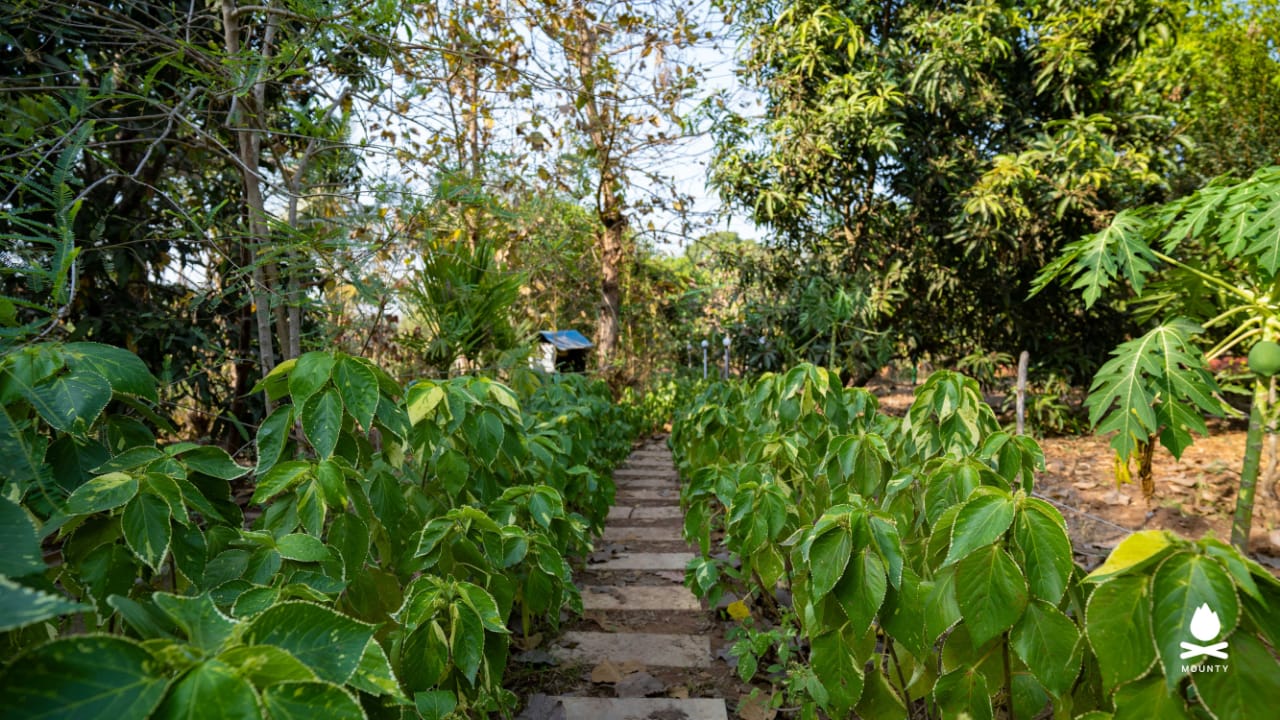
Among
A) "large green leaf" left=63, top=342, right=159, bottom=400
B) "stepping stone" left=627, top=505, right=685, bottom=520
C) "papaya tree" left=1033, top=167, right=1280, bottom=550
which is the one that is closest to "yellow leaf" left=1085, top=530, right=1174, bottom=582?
"large green leaf" left=63, top=342, right=159, bottom=400

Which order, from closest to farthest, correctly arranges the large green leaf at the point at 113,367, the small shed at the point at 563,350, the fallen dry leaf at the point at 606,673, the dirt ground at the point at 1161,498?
the large green leaf at the point at 113,367
the fallen dry leaf at the point at 606,673
the dirt ground at the point at 1161,498
the small shed at the point at 563,350

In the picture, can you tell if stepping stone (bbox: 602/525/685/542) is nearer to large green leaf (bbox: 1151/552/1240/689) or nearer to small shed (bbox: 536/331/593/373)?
large green leaf (bbox: 1151/552/1240/689)

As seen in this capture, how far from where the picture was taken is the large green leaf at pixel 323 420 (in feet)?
3.41

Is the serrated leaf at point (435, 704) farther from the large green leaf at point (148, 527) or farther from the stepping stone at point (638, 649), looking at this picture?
the stepping stone at point (638, 649)

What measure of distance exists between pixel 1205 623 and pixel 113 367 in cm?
130

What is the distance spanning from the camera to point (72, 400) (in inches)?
29.6

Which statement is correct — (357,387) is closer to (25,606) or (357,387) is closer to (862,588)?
(25,606)

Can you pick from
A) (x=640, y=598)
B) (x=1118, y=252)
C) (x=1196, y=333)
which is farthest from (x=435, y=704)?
(x=1118, y=252)

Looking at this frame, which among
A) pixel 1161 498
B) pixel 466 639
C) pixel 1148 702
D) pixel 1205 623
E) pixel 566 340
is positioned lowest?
pixel 1161 498

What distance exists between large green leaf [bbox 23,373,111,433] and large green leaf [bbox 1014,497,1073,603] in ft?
3.94

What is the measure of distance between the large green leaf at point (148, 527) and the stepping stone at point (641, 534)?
2981 millimetres

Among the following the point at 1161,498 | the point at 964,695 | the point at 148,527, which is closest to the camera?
the point at 148,527

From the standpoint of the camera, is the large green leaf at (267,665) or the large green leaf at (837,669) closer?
the large green leaf at (267,665)

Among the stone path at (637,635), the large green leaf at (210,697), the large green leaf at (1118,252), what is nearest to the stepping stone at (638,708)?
the stone path at (637,635)
